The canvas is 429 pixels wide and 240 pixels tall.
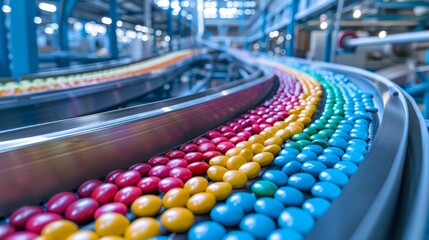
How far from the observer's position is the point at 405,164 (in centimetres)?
56

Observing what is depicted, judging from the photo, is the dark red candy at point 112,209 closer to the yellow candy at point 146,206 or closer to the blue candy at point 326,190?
the yellow candy at point 146,206

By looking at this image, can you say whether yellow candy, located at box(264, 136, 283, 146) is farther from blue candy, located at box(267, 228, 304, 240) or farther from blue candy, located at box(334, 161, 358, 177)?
blue candy, located at box(267, 228, 304, 240)

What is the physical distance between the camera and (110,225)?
487 millimetres

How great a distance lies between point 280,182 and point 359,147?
293 mm

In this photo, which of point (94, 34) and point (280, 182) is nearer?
point (280, 182)

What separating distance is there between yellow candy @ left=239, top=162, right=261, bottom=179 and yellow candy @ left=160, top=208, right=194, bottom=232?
0.69 feet

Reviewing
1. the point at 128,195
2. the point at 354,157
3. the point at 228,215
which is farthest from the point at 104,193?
the point at 354,157

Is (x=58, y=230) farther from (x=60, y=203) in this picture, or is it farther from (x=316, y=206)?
(x=316, y=206)

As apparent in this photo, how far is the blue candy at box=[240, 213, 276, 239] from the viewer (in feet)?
1.56

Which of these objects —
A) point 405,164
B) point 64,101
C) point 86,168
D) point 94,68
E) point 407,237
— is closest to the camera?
point 407,237

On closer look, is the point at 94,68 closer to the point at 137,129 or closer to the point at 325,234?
the point at 137,129

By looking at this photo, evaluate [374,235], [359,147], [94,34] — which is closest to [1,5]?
[359,147]

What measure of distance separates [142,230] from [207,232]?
10 cm

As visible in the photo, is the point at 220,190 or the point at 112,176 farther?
the point at 112,176
